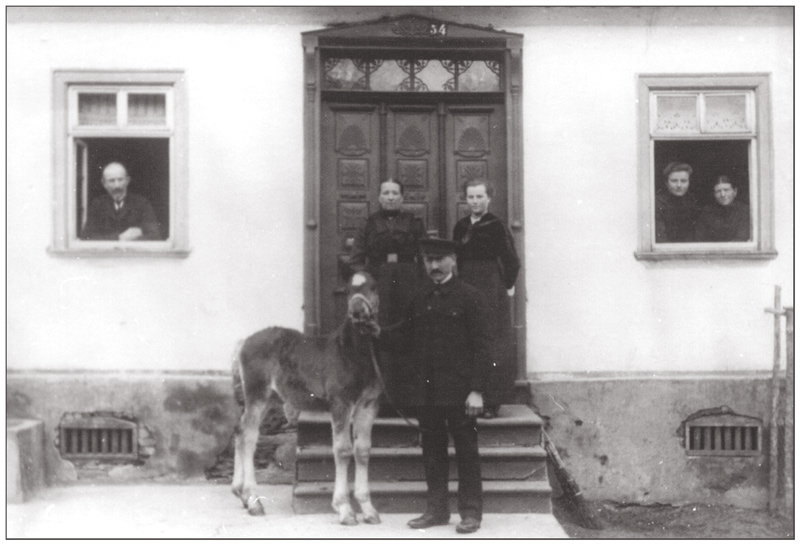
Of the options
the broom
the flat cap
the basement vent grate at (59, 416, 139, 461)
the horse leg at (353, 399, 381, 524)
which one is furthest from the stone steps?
the basement vent grate at (59, 416, 139, 461)

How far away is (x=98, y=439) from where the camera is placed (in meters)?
7.82

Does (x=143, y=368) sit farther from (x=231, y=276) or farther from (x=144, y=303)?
(x=231, y=276)

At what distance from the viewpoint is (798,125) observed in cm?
777

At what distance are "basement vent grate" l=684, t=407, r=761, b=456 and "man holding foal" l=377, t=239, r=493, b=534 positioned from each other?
2284mm

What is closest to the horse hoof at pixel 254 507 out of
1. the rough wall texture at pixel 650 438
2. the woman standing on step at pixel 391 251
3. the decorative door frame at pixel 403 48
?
the decorative door frame at pixel 403 48

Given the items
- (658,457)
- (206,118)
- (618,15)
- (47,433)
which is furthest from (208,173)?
(658,457)

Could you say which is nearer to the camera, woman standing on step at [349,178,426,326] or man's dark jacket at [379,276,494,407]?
man's dark jacket at [379,276,494,407]

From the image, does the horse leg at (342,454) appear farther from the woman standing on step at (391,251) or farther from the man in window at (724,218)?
the man in window at (724,218)

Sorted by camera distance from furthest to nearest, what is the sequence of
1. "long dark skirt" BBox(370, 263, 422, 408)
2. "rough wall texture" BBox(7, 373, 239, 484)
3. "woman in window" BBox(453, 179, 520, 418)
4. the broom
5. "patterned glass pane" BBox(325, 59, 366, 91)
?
"patterned glass pane" BBox(325, 59, 366, 91), "rough wall texture" BBox(7, 373, 239, 484), the broom, "woman in window" BBox(453, 179, 520, 418), "long dark skirt" BBox(370, 263, 422, 408)

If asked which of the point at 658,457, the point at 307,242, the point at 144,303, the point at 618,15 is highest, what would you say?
the point at 618,15

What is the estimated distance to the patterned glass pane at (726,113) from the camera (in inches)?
313

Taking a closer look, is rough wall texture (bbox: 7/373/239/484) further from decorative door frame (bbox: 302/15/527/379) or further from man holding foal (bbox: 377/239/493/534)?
man holding foal (bbox: 377/239/493/534)

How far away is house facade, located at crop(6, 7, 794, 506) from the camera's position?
7.81m

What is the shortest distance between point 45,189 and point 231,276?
1692mm
